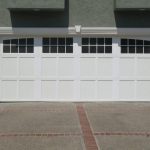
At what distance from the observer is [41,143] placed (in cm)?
962

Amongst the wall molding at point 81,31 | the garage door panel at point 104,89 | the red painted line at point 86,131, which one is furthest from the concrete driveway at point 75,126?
the wall molding at point 81,31

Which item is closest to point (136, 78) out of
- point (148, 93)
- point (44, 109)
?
point (148, 93)

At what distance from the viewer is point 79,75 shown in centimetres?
1619

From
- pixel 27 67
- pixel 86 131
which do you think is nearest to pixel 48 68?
pixel 27 67

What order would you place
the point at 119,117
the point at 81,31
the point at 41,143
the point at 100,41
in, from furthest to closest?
the point at 100,41, the point at 81,31, the point at 119,117, the point at 41,143

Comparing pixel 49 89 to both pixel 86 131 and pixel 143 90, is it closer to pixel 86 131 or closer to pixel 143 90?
pixel 143 90

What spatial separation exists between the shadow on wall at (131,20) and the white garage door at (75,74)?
545 millimetres

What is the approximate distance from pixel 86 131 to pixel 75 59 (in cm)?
568

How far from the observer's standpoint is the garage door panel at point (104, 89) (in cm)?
1617

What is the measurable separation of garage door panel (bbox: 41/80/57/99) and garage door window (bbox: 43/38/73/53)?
1.13 m

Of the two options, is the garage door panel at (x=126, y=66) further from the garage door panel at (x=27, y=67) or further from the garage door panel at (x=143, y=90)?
the garage door panel at (x=27, y=67)

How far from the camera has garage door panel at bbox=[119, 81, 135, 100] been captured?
1617 cm

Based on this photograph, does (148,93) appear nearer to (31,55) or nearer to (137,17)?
(137,17)

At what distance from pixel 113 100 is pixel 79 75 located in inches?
58.6
